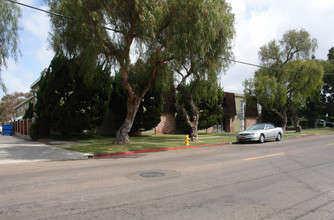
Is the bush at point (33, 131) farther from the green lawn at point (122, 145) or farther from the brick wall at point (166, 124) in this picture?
the brick wall at point (166, 124)

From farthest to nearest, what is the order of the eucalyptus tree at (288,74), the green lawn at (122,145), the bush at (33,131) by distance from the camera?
the eucalyptus tree at (288,74) → the bush at (33,131) → the green lawn at (122,145)

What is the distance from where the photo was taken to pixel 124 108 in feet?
74.4

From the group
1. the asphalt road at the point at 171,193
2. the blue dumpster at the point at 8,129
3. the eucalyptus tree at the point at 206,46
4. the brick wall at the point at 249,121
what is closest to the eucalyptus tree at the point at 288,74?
the brick wall at the point at 249,121

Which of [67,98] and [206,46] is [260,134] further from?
[67,98]

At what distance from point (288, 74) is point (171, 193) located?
29.1m

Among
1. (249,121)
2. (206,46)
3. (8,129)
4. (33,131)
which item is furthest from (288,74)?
(8,129)

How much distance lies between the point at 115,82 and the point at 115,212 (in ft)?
65.6

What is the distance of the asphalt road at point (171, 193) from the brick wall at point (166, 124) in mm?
20610

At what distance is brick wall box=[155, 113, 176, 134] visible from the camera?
2894 centimetres

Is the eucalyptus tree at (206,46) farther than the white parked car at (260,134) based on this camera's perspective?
No

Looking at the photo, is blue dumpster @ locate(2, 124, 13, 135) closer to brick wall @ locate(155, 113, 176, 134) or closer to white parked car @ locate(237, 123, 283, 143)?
brick wall @ locate(155, 113, 176, 134)

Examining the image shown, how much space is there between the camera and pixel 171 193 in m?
5.30

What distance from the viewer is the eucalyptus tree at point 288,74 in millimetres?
28594

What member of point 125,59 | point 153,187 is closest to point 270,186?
point 153,187
